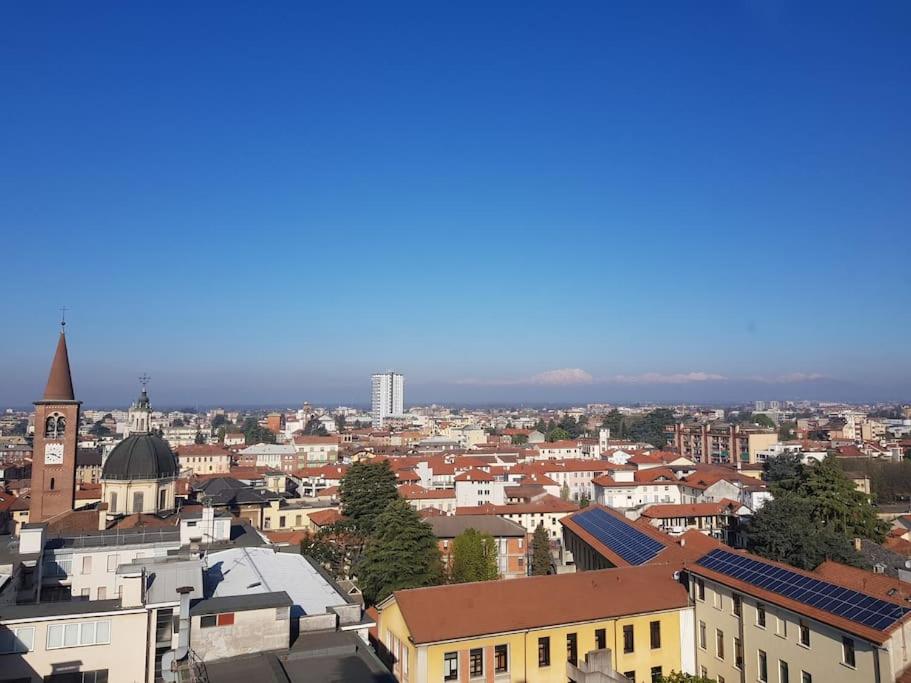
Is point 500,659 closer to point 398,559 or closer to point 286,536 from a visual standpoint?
point 398,559

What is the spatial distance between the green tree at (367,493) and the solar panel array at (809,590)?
19.1m

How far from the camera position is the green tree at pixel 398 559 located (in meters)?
26.8

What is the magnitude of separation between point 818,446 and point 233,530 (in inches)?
3088

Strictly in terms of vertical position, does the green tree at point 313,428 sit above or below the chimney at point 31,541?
below

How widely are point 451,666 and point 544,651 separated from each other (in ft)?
8.51

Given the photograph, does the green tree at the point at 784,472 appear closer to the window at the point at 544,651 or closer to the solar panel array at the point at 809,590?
the solar panel array at the point at 809,590

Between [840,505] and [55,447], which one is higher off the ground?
[55,447]

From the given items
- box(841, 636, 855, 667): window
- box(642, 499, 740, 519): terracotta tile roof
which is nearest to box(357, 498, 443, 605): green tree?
box(841, 636, 855, 667): window

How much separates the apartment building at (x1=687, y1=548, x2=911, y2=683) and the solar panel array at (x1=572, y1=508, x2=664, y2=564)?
151 inches

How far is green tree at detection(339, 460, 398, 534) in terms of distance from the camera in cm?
3572

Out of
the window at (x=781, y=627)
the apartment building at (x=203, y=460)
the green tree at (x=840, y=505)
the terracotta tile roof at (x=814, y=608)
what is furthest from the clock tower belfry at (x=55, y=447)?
the apartment building at (x=203, y=460)

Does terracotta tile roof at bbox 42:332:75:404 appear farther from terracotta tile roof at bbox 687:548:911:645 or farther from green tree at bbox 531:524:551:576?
terracotta tile roof at bbox 687:548:911:645

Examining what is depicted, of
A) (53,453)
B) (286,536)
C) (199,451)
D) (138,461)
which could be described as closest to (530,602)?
(138,461)

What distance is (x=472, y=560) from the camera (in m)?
31.1
